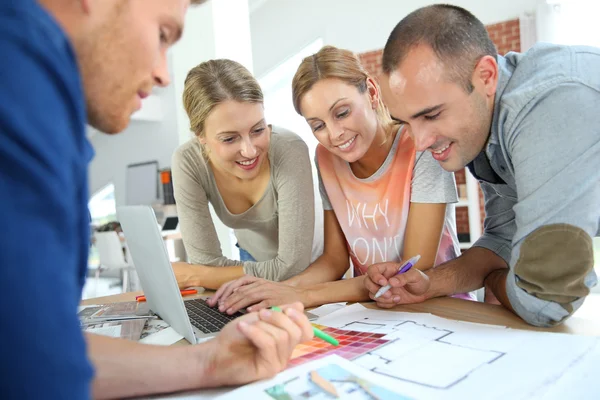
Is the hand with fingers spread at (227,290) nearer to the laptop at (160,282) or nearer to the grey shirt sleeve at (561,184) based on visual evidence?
the laptop at (160,282)

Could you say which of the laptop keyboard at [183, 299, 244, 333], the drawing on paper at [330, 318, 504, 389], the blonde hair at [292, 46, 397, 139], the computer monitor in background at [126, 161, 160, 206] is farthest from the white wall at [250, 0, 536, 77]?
the drawing on paper at [330, 318, 504, 389]

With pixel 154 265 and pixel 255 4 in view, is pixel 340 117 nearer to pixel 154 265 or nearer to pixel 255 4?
pixel 154 265

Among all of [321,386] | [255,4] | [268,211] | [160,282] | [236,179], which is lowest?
[321,386]

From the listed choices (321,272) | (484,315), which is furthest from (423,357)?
(321,272)

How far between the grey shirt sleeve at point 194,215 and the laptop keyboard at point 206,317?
391 millimetres

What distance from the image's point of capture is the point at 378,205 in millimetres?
1656

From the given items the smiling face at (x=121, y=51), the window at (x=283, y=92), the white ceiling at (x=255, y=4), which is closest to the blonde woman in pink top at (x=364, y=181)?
the smiling face at (x=121, y=51)

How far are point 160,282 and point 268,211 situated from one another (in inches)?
32.0

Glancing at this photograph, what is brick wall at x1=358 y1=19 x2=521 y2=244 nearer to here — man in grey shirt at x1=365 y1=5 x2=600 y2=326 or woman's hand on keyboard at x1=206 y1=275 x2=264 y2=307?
man in grey shirt at x1=365 y1=5 x2=600 y2=326

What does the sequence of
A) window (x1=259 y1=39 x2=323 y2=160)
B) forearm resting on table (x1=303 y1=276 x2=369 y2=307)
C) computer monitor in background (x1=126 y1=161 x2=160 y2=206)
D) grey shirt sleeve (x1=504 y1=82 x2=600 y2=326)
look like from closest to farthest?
grey shirt sleeve (x1=504 y1=82 x2=600 y2=326)
forearm resting on table (x1=303 y1=276 x2=369 y2=307)
window (x1=259 y1=39 x2=323 y2=160)
computer monitor in background (x1=126 y1=161 x2=160 y2=206)

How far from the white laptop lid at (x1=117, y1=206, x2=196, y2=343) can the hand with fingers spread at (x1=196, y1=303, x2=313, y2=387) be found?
0.66 ft

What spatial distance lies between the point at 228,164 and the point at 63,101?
1.37 meters

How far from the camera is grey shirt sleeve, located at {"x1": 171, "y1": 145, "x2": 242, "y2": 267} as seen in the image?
1800mm

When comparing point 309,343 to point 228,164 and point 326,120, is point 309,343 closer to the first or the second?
point 326,120
